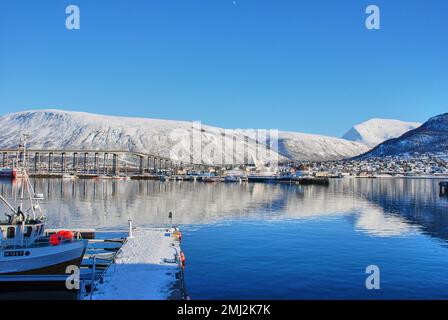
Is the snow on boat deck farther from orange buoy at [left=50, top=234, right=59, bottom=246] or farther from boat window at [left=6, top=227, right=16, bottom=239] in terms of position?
boat window at [left=6, top=227, right=16, bottom=239]

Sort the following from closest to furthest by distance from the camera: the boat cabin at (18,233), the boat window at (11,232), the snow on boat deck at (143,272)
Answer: the snow on boat deck at (143,272) < the boat cabin at (18,233) < the boat window at (11,232)

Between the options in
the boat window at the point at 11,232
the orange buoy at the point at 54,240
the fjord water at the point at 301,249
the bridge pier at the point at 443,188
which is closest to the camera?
the fjord water at the point at 301,249

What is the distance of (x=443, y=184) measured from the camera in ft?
494

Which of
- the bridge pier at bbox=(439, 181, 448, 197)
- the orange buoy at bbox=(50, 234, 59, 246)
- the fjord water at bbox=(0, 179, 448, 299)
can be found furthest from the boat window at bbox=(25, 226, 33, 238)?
A: the bridge pier at bbox=(439, 181, 448, 197)

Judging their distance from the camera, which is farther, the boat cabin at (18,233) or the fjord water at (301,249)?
the boat cabin at (18,233)

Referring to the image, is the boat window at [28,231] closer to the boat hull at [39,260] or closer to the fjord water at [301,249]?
the boat hull at [39,260]

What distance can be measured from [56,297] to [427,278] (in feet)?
83.7

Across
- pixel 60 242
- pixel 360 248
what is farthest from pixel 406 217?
pixel 60 242

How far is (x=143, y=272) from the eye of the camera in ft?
90.7

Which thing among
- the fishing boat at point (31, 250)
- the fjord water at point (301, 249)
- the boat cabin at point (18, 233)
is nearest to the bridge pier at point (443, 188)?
the fjord water at point (301, 249)

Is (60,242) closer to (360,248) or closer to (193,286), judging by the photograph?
(193,286)

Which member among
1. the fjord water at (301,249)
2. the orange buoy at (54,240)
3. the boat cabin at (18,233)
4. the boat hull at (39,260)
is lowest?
the fjord water at (301,249)

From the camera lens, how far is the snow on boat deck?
23.0m

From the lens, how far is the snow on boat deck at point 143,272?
23031 millimetres
